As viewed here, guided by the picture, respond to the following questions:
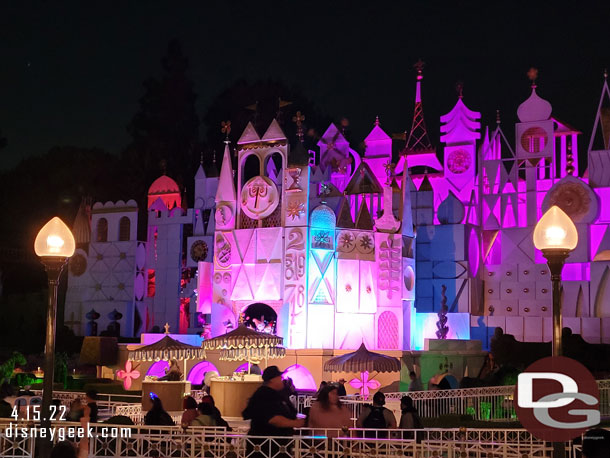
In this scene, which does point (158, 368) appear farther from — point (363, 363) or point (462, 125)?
point (462, 125)

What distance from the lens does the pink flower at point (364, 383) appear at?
99.1ft

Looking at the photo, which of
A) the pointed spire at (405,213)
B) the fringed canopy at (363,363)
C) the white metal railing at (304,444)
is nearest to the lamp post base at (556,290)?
the white metal railing at (304,444)

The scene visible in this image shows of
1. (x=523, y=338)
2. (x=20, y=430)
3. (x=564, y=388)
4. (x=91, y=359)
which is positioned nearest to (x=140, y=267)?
(x=91, y=359)

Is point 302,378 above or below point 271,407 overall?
below

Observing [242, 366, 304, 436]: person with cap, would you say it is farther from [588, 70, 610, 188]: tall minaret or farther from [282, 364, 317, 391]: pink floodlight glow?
[588, 70, 610, 188]: tall minaret

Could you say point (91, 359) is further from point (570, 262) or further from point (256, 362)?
point (570, 262)

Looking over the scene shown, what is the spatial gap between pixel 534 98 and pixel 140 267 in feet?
68.7

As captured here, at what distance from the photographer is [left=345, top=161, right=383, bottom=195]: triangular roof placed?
38500mm

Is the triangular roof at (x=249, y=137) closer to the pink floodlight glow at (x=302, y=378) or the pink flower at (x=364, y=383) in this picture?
the pink floodlight glow at (x=302, y=378)

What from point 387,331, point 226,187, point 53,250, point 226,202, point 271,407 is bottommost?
point 271,407

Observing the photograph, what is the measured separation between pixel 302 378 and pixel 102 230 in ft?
63.9

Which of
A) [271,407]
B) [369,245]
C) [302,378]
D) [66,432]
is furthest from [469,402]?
[271,407]

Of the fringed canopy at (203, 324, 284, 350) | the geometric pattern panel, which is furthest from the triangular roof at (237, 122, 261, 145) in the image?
the fringed canopy at (203, 324, 284, 350)

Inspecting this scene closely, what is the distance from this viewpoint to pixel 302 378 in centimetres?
3141
